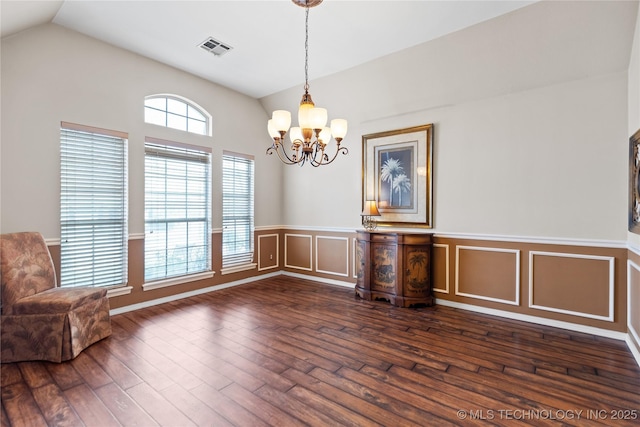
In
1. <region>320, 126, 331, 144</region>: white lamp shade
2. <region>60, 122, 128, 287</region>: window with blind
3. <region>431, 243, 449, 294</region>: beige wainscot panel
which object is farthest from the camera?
<region>431, 243, 449, 294</region>: beige wainscot panel

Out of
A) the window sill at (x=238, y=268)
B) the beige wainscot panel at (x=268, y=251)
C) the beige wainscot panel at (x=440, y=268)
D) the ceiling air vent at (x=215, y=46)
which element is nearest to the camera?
the ceiling air vent at (x=215, y=46)

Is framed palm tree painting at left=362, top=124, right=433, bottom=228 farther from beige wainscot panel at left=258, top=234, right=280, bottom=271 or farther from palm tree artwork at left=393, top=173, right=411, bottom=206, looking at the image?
beige wainscot panel at left=258, top=234, right=280, bottom=271

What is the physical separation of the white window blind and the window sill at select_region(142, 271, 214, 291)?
1.15 ft

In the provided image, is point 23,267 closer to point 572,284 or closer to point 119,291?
point 119,291

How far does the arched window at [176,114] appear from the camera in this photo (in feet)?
13.6

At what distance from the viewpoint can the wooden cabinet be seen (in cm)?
406

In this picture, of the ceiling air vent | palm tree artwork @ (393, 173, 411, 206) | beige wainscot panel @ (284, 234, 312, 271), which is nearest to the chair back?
the ceiling air vent

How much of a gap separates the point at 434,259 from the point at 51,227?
4.55 meters

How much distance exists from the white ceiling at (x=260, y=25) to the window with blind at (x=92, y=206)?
109 cm

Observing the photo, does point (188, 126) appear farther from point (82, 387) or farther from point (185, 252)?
point (82, 387)

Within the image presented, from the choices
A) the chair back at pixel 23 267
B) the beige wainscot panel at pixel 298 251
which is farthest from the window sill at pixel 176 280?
the beige wainscot panel at pixel 298 251

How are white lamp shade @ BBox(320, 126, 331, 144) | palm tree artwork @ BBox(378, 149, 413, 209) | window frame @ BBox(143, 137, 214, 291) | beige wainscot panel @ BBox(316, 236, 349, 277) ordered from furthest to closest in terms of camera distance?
beige wainscot panel @ BBox(316, 236, 349, 277) < palm tree artwork @ BBox(378, 149, 413, 209) < window frame @ BBox(143, 137, 214, 291) < white lamp shade @ BBox(320, 126, 331, 144)

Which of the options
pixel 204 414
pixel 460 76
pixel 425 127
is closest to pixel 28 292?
pixel 204 414

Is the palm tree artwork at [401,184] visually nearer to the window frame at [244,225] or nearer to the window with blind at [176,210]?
the window frame at [244,225]
